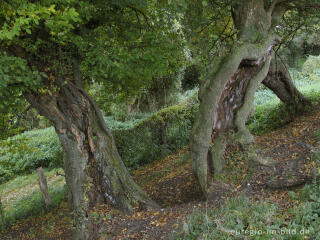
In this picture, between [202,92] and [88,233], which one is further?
[202,92]

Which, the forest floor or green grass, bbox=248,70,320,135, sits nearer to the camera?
the forest floor

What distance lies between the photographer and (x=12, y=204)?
1075 centimetres

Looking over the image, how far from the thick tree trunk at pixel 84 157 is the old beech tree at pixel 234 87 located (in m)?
1.58

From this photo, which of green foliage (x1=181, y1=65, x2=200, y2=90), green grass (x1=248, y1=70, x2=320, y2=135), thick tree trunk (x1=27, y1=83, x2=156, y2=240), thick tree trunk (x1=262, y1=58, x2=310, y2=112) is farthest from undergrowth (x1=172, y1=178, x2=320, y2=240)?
green foliage (x1=181, y1=65, x2=200, y2=90)

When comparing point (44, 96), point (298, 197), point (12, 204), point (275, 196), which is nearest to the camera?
point (298, 197)

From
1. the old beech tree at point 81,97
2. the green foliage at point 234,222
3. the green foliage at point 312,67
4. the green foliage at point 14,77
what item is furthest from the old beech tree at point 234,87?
the green foliage at point 312,67

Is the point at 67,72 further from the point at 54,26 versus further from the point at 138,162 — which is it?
the point at 138,162

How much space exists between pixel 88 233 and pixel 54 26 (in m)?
3.50

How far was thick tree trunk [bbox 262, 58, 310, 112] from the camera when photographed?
783 cm

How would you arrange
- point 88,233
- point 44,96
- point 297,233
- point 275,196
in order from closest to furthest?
point 297,233 < point 275,196 < point 88,233 < point 44,96

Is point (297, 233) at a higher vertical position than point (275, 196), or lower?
lower

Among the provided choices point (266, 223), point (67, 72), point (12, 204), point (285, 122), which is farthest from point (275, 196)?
point (12, 204)

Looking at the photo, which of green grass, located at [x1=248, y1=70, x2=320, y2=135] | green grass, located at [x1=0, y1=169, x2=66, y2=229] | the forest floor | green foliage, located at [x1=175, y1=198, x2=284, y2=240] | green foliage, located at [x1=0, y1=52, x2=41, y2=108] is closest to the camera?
green foliage, located at [x1=175, y1=198, x2=284, y2=240]

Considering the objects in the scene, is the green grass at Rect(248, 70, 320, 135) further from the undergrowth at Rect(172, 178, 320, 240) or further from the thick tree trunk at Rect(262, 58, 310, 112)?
the undergrowth at Rect(172, 178, 320, 240)
